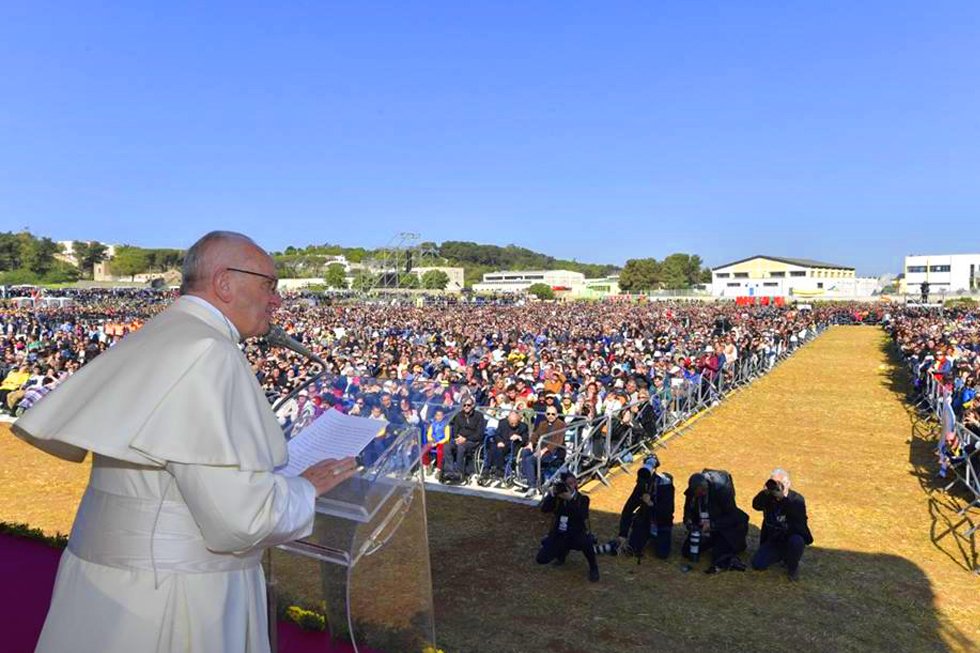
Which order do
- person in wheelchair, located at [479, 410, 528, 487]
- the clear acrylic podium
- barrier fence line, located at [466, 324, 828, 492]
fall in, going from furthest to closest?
person in wheelchair, located at [479, 410, 528, 487] → barrier fence line, located at [466, 324, 828, 492] → the clear acrylic podium

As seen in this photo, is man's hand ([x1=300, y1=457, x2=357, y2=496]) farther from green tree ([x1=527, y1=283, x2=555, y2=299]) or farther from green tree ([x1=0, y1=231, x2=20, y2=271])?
green tree ([x1=0, y1=231, x2=20, y2=271])

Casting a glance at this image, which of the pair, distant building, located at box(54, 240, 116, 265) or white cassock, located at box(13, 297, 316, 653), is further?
distant building, located at box(54, 240, 116, 265)

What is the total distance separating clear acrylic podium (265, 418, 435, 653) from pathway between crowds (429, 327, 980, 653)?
286cm

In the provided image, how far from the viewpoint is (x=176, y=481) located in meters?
1.70

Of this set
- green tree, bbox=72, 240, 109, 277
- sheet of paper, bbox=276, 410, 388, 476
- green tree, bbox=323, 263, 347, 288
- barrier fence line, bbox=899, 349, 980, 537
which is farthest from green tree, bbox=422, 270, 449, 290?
sheet of paper, bbox=276, 410, 388, 476

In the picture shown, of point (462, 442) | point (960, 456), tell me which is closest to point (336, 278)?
point (462, 442)

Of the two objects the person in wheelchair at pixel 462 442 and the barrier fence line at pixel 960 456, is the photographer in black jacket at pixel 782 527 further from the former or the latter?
the person in wheelchair at pixel 462 442

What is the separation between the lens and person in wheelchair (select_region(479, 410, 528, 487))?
389 inches

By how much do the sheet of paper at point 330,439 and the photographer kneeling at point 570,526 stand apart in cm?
476

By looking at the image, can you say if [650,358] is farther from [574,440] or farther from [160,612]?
[160,612]

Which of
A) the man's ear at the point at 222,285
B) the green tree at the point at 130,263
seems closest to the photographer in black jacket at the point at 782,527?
the man's ear at the point at 222,285

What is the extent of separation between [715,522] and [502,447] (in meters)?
3.57

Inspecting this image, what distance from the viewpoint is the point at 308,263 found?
130375mm

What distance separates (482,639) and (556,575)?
5.16ft
